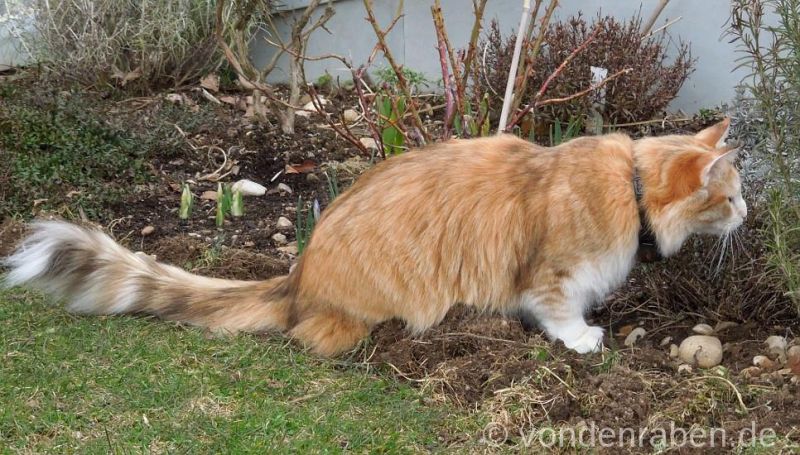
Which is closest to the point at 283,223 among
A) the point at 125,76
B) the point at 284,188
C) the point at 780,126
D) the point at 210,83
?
the point at 284,188

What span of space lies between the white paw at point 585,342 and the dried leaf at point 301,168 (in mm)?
3004

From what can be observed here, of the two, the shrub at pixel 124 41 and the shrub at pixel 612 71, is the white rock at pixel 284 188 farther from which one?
the shrub at pixel 124 41

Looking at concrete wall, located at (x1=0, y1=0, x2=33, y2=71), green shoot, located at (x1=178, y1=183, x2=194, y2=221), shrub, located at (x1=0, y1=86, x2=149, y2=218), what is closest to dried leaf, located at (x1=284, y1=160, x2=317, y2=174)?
green shoot, located at (x1=178, y1=183, x2=194, y2=221)

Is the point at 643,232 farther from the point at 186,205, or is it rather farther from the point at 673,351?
the point at 186,205

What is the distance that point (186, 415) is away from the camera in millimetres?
3719

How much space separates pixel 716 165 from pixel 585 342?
95 centimetres

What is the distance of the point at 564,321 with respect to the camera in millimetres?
4305

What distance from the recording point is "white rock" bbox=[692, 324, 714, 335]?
450 cm

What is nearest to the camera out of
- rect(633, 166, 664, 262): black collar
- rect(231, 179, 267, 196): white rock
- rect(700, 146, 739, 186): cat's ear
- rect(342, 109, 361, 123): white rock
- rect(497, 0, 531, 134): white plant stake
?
rect(700, 146, 739, 186): cat's ear

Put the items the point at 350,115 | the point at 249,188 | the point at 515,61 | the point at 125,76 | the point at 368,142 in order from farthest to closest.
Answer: the point at 125,76
the point at 350,115
the point at 368,142
the point at 249,188
the point at 515,61

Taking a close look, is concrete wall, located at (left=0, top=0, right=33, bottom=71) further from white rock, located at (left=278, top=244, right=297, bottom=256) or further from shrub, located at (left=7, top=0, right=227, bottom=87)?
white rock, located at (left=278, top=244, right=297, bottom=256)

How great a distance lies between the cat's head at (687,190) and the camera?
4062mm

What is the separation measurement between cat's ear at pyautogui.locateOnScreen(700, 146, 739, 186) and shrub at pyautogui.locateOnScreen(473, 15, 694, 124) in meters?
2.43

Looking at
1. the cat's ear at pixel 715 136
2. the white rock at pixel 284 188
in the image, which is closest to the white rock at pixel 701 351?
the cat's ear at pixel 715 136
